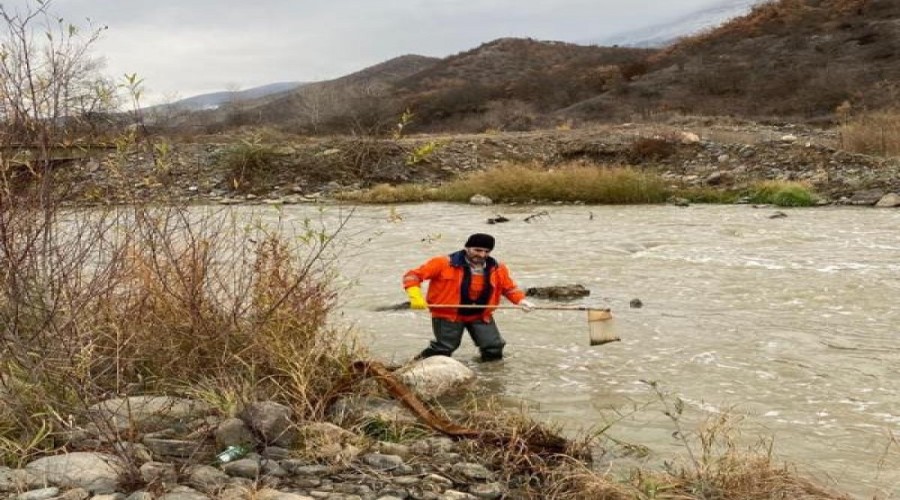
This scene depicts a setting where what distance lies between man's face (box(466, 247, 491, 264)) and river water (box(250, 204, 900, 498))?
830mm

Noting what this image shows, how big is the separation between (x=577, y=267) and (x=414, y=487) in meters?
7.61

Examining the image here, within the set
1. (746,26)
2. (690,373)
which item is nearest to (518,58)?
(746,26)

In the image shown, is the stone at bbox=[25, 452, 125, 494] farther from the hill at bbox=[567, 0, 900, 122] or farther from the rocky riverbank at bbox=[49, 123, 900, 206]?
the hill at bbox=[567, 0, 900, 122]

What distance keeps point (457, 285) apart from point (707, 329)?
246 cm

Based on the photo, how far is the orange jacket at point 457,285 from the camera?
6672 mm

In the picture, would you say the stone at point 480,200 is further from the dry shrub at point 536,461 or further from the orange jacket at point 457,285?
the dry shrub at point 536,461

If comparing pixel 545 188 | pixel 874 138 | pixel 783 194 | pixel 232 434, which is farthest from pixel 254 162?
pixel 232 434

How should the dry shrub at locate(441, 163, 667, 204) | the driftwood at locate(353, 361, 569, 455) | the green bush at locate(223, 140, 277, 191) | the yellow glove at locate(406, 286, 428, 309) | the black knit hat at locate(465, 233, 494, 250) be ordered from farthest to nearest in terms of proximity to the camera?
the green bush at locate(223, 140, 277, 191), the dry shrub at locate(441, 163, 667, 204), the black knit hat at locate(465, 233, 494, 250), the yellow glove at locate(406, 286, 428, 309), the driftwood at locate(353, 361, 569, 455)

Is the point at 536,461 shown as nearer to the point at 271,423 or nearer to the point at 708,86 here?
the point at 271,423

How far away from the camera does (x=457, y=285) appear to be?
22.0ft

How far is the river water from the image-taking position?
5051mm

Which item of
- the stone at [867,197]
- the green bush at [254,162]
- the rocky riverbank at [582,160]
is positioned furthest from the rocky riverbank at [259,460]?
the green bush at [254,162]

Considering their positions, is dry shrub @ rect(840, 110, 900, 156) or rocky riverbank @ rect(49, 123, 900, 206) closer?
rocky riverbank @ rect(49, 123, 900, 206)

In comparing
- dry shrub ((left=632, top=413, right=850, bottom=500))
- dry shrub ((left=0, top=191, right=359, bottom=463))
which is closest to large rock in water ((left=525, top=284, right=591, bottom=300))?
dry shrub ((left=0, top=191, right=359, bottom=463))
